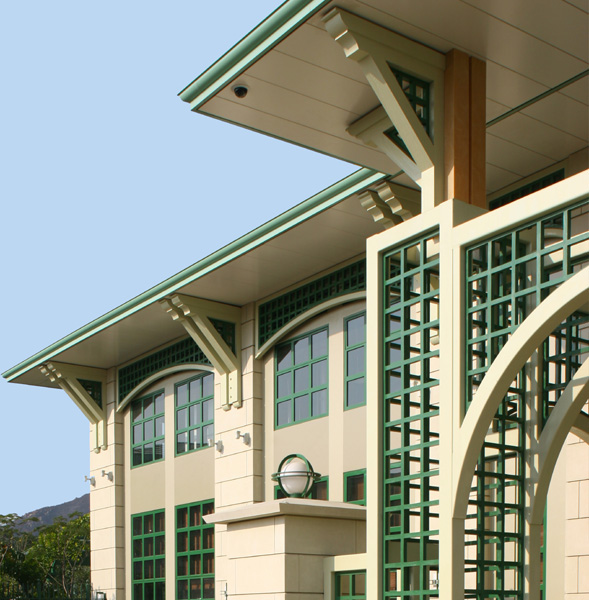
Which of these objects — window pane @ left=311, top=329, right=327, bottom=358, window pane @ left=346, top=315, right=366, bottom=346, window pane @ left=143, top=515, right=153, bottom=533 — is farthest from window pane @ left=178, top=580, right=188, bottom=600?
window pane @ left=346, top=315, right=366, bottom=346

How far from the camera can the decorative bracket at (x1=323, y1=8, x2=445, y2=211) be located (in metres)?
7.72

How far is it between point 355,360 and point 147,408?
614 cm

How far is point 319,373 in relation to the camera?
14258 mm

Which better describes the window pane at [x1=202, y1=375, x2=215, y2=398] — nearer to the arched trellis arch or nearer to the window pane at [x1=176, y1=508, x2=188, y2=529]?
the window pane at [x1=176, y1=508, x2=188, y2=529]

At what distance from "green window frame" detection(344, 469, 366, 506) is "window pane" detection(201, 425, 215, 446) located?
3.45 m

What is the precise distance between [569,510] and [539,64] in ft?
14.3

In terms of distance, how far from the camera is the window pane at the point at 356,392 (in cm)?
1341

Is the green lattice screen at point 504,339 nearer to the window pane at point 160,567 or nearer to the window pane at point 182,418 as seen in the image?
the window pane at point 182,418

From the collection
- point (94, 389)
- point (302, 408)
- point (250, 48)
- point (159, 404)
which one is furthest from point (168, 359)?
point (250, 48)

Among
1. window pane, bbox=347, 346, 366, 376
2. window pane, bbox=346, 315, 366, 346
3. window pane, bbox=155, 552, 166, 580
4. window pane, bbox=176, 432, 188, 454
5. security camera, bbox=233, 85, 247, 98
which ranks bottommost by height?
window pane, bbox=155, 552, 166, 580

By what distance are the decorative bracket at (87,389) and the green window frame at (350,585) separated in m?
9.70

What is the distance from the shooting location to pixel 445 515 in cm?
695

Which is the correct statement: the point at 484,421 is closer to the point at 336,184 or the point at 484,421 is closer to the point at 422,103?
the point at 422,103

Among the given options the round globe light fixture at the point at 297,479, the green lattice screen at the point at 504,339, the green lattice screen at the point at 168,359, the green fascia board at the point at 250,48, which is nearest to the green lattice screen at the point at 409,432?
the green lattice screen at the point at 504,339
